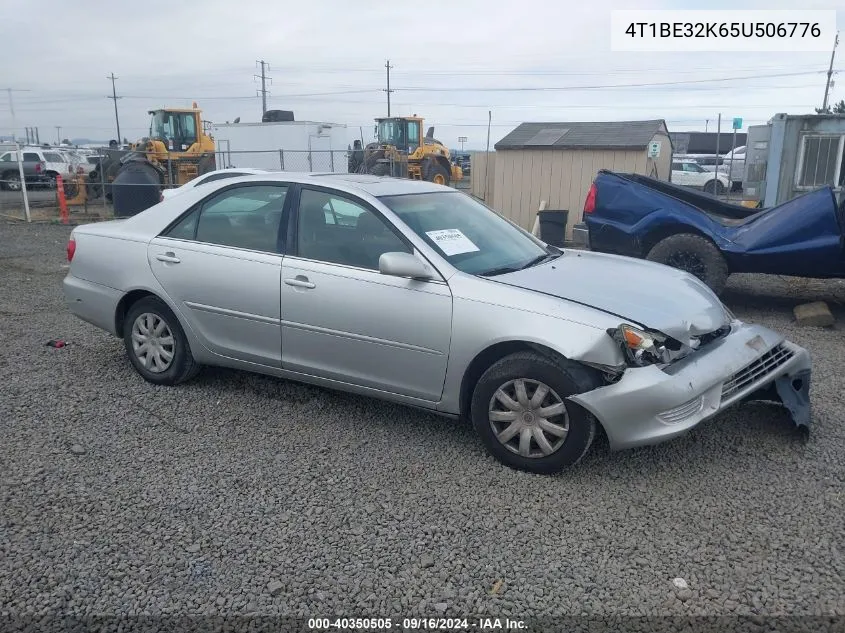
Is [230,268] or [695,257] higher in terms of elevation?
[230,268]

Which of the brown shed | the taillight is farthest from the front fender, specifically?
the brown shed

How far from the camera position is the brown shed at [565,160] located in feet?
41.5

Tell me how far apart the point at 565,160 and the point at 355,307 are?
9546 millimetres

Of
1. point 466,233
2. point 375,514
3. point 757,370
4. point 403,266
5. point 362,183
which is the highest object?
point 362,183

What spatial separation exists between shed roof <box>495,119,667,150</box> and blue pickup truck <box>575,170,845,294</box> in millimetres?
4033

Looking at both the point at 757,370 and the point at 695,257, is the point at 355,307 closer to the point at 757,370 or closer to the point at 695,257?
the point at 757,370

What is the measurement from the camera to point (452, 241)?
4398mm

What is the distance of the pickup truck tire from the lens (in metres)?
7.83

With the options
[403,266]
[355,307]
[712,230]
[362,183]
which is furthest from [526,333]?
[712,230]

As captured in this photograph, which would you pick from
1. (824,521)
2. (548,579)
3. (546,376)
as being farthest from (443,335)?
(824,521)

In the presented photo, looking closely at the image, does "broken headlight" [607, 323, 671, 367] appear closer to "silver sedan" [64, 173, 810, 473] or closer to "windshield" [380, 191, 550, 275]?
"silver sedan" [64, 173, 810, 473]

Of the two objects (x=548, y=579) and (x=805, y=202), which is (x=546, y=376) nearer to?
(x=548, y=579)

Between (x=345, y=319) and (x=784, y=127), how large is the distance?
30.9 feet

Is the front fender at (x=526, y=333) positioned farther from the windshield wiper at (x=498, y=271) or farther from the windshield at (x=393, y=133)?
the windshield at (x=393, y=133)
